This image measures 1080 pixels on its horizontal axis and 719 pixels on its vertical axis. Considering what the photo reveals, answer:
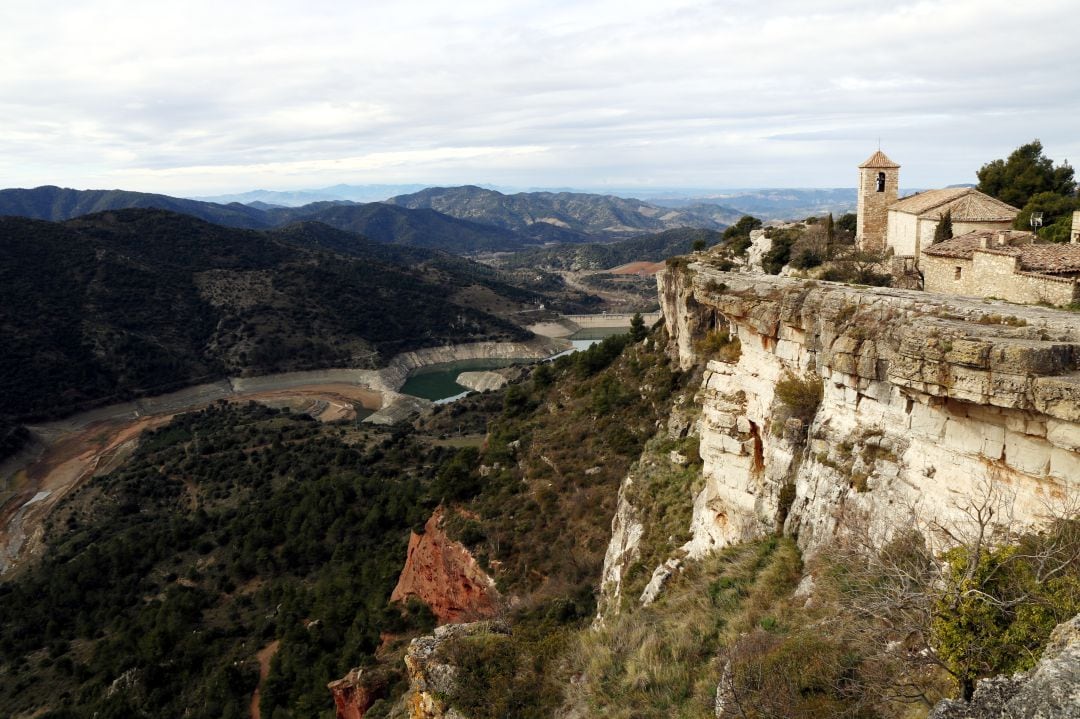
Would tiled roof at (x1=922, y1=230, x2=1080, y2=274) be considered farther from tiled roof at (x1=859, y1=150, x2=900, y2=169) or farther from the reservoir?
the reservoir

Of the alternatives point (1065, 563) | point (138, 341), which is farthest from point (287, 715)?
point (138, 341)

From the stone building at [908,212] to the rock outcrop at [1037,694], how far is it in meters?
19.6

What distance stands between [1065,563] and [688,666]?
4.65 metres

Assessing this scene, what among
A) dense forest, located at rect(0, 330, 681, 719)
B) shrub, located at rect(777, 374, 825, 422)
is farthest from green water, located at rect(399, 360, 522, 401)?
shrub, located at rect(777, 374, 825, 422)

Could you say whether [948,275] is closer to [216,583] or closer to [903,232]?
[903,232]

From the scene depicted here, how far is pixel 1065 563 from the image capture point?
5.47 metres

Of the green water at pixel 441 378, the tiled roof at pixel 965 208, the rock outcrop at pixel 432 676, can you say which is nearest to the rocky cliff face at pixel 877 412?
the rock outcrop at pixel 432 676

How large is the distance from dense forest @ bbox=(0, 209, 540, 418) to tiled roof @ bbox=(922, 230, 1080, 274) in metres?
85.4

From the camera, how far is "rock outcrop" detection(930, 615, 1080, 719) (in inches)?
150

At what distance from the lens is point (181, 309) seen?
3871 inches

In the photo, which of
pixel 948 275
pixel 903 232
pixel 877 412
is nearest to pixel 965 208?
pixel 903 232

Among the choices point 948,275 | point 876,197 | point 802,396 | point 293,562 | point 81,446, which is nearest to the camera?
point 802,396

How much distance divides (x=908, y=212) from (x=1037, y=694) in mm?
23371

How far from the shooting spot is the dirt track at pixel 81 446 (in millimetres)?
49438
